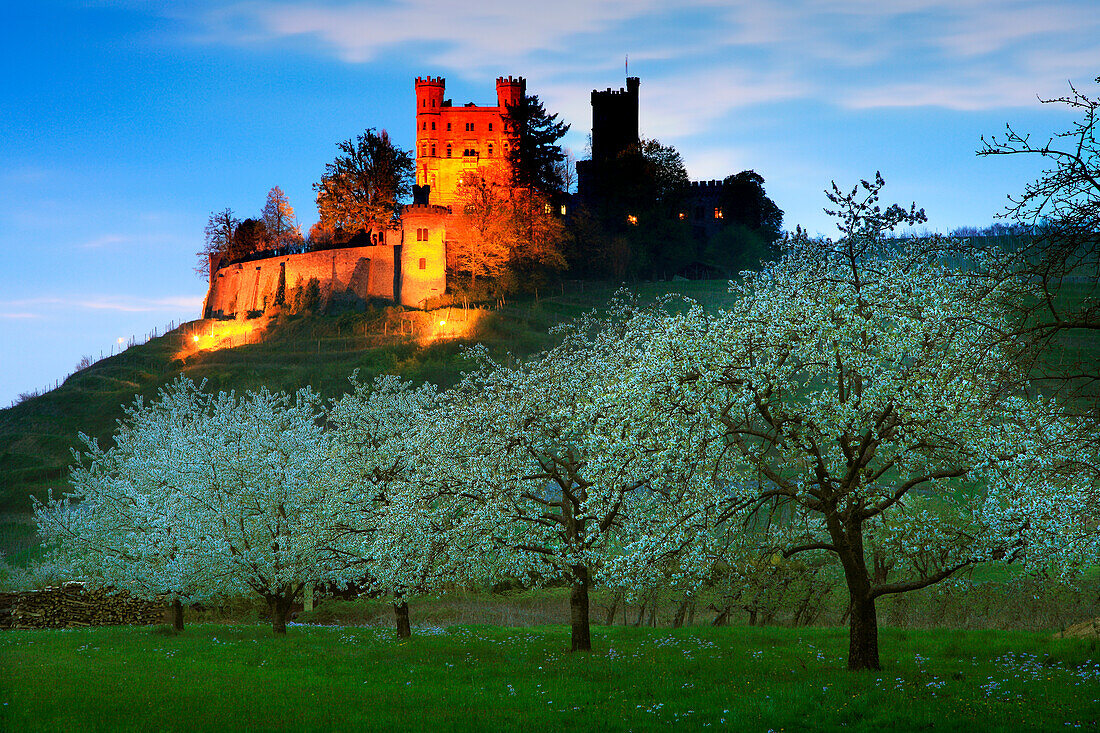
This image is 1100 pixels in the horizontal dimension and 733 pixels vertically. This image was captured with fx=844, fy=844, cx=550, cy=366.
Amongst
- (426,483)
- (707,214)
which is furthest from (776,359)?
(707,214)

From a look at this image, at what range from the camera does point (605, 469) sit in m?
19.3

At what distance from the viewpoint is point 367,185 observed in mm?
115188

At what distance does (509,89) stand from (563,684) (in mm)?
128691

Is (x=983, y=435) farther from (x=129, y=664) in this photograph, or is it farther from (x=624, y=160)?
(x=624, y=160)

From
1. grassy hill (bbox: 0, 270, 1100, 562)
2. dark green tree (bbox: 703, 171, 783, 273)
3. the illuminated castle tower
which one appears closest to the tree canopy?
grassy hill (bbox: 0, 270, 1100, 562)

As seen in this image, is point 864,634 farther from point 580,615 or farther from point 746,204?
point 746,204

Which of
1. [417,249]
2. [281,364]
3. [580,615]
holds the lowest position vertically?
[580,615]

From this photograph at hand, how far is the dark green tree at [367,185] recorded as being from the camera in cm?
11362

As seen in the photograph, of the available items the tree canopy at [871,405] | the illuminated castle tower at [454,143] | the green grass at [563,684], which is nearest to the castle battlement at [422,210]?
the illuminated castle tower at [454,143]

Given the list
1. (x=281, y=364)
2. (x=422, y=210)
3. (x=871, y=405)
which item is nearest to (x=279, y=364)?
(x=281, y=364)

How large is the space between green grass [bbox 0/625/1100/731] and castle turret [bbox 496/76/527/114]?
393 feet

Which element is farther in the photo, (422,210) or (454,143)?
(454,143)

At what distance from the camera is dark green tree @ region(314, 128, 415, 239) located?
373 ft

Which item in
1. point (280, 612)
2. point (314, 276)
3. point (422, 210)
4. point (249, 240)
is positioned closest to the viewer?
point (280, 612)
